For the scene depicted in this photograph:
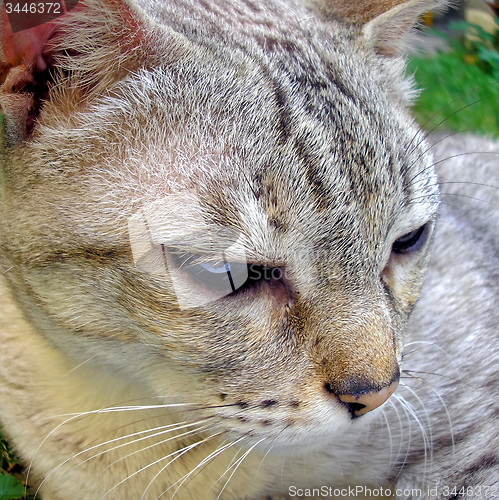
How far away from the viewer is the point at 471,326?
2168 millimetres

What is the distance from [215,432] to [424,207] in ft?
2.48

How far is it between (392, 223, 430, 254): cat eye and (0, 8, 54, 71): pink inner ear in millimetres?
953

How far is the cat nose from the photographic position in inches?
51.2

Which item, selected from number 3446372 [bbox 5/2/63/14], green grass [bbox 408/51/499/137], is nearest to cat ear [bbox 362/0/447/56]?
number 3446372 [bbox 5/2/63/14]

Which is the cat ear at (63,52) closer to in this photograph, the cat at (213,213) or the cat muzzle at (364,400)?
the cat at (213,213)

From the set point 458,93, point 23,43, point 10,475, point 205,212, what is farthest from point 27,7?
point 458,93

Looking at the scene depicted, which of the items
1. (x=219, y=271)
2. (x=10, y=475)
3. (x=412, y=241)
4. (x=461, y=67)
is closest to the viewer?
(x=219, y=271)

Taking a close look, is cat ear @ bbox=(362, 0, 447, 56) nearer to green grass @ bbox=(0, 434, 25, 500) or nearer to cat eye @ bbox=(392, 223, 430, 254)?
cat eye @ bbox=(392, 223, 430, 254)

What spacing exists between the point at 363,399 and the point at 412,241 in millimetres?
522

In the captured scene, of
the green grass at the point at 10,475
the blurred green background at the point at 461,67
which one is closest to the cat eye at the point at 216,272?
the green grass at the point at 10,475

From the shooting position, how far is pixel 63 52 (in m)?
1.30

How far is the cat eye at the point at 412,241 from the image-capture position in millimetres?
1614

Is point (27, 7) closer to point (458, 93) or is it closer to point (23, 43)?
point (23, 43)

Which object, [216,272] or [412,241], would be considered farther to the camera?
[412,241]
